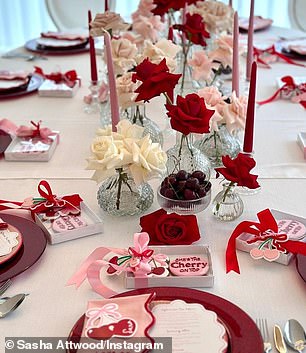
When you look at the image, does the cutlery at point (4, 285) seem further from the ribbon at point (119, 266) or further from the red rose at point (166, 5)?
the red rose at point (166, 5)

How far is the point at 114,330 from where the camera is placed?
90 cm

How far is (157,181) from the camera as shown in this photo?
1431mm

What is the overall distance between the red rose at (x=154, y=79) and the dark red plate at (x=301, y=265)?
366mm

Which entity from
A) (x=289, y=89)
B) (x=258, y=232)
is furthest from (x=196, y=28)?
(x=258, y=232)

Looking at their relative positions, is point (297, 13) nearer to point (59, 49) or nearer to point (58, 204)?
point (59, 49)

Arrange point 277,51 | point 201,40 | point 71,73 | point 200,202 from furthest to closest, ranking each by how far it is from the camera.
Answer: point 277,51, point 71,73, point 201,40, point 200,202

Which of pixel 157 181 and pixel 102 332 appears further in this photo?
pixel 157 181

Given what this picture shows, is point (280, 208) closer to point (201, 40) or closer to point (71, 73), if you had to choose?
point (201, 40)

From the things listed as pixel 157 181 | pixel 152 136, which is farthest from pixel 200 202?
pixel 152 136

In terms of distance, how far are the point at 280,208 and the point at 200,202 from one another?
0.66 feet

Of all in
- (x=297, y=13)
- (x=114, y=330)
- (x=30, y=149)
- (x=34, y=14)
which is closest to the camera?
(x=114, y=330)

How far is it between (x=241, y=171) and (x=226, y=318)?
0.30 m

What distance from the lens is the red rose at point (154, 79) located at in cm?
116

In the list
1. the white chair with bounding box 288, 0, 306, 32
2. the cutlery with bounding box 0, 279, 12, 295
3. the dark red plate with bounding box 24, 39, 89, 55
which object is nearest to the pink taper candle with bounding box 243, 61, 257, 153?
the cutlery with bounding box 0, 279, 12, 295
